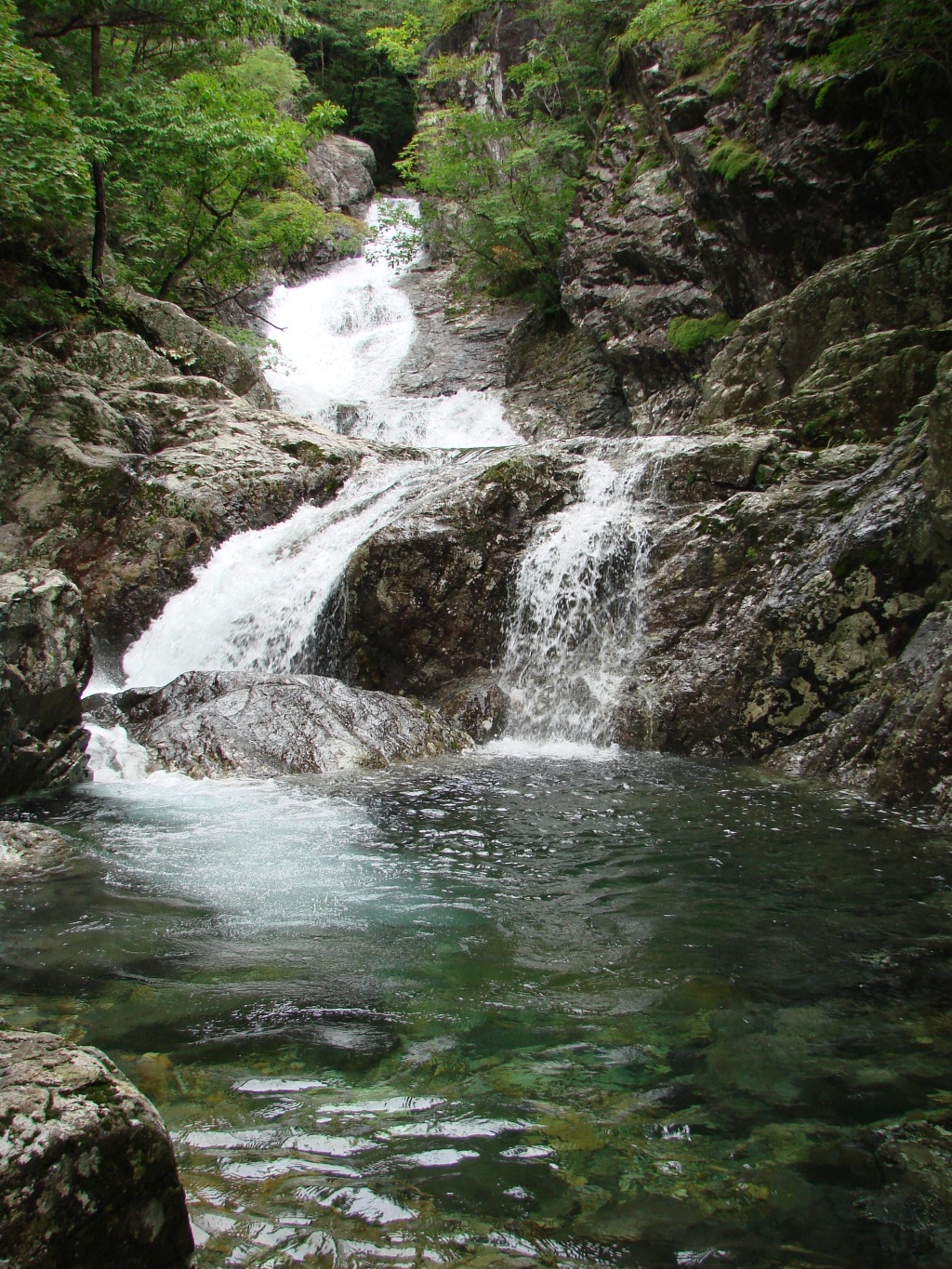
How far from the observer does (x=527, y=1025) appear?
2.83 metres

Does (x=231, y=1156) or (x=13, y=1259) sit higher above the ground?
(x=13, y=1259)

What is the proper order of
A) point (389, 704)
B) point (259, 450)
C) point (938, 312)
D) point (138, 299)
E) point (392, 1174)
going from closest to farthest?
point (392, 1174) < point (389, 704) < point (938, 312) < point (259, 450) < point (138, 299)

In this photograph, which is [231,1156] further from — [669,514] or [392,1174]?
[669,514]

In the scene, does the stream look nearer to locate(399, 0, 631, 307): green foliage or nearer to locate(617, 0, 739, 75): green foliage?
locate(617, 0, 739, 75): green foliage

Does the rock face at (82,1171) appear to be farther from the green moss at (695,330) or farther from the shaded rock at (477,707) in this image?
the green moss at (695,330)

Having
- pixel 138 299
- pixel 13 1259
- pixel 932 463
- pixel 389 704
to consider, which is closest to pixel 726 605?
pixel 932 463

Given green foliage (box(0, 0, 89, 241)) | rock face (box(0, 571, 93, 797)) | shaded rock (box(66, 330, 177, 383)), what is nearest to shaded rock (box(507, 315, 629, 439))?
shaded rock (box(66, 330, 177, 383))

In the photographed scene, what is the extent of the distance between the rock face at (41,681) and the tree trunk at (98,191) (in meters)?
11.3

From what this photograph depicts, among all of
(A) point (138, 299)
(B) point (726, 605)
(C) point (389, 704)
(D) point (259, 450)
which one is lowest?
(C) point (389, 704)

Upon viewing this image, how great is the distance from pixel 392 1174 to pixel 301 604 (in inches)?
362

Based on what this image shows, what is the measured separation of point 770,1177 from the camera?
1995 mm

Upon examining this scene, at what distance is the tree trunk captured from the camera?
1503 centimetres

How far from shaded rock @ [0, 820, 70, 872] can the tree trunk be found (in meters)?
14.0

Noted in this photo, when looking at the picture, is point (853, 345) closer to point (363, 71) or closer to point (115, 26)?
point (115, 26)
